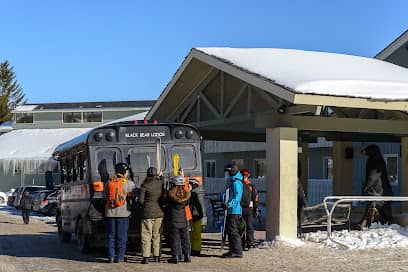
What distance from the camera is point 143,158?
13.9 meters

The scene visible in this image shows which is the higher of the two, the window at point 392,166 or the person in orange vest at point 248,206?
the window at point 392,166

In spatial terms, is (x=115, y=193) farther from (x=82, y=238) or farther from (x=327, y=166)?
(x=327, y=166)

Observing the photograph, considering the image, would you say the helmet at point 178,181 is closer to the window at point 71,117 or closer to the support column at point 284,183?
the support column at point 284,183

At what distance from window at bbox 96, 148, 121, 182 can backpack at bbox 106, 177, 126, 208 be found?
39.9 inches

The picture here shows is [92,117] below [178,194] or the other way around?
the other way around

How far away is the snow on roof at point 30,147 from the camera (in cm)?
4838

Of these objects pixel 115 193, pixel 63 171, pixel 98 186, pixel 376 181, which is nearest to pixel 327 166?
pixel 376 181

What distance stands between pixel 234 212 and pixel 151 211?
1.62 meters

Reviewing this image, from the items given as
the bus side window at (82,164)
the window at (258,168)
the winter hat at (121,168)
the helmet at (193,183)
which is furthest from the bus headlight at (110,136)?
the window at (258,168)

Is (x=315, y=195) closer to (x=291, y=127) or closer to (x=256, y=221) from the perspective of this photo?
(x=256, y=221)

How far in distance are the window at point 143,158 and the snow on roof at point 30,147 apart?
32.9 meters

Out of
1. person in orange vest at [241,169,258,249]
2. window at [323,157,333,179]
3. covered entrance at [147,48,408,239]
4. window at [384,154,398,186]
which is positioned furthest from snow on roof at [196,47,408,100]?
window at [323,157,333,179]

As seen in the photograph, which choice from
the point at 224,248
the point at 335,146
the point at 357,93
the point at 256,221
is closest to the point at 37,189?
the point at 256,221

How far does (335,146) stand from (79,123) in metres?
41.4
